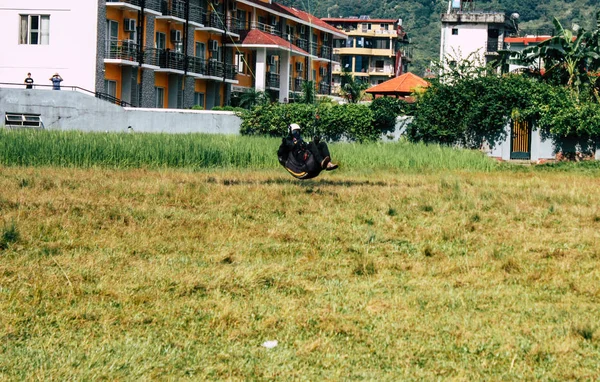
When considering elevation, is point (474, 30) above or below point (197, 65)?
above

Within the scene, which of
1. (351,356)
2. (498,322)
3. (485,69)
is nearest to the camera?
(351,356)

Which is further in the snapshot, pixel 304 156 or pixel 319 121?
pixel 319 121

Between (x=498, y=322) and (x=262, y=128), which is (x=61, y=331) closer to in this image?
(x=498, y=322)

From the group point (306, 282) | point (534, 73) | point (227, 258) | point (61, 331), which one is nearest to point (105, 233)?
point (227, 258)

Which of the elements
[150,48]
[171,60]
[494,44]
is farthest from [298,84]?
[494,44]

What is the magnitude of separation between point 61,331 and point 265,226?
620 centimetres

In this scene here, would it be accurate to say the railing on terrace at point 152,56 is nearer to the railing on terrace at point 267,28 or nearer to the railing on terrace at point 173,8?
the railing on terrace at point 173,8

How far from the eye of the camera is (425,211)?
1553cm

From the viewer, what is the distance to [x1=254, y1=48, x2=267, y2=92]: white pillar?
6156 centimetres

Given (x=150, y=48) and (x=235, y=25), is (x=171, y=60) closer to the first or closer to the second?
(x=150, y=48)

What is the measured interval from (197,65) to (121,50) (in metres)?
8.66

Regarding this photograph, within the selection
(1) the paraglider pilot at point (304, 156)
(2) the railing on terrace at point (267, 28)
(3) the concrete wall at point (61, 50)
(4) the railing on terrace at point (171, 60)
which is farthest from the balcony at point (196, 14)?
(1) the paraglider pilot at point (304, 156)

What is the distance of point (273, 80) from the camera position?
6444 centimetres

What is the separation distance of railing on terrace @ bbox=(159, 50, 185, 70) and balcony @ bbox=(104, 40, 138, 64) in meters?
2.89
